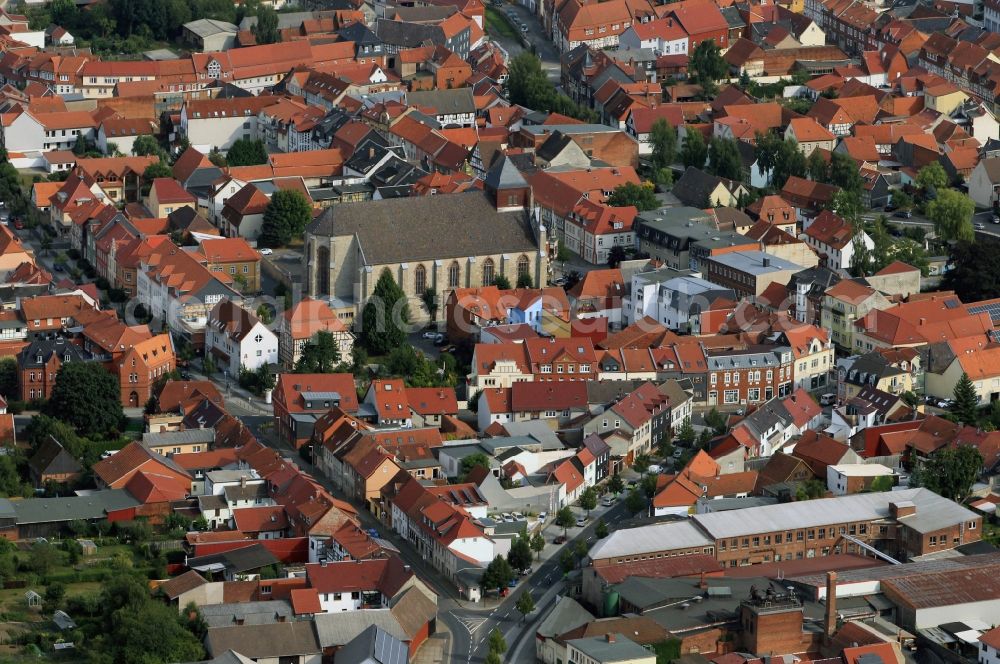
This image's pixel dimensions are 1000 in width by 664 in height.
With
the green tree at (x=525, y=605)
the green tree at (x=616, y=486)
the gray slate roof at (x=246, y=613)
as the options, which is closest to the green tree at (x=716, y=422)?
the green tree at (x=616, y=486)

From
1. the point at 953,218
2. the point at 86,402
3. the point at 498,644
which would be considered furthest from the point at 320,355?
the point at 953,218

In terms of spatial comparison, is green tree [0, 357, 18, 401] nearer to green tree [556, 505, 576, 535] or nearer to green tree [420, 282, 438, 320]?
green tree [420, 282, 438, 320]

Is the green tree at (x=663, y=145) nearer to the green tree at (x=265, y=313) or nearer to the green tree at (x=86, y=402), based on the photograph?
the green tree at (x=265, y=313)

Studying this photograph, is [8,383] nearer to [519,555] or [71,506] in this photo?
[71,506]

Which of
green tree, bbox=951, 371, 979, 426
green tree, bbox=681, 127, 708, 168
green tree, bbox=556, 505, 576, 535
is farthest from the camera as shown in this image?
green tree, bbox=681, 127, 708, 168

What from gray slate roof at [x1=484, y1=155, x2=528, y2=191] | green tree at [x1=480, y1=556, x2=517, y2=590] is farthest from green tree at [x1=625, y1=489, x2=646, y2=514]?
gray slate roof at [x1=484, y1=155, x2=528, y2=191]

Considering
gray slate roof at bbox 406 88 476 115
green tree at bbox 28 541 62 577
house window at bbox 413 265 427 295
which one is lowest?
green tree at bbox 28 541 62 577

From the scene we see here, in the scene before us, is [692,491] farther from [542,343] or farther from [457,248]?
[457,248]

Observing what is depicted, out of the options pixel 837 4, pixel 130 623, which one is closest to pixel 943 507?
pixel 130 623
